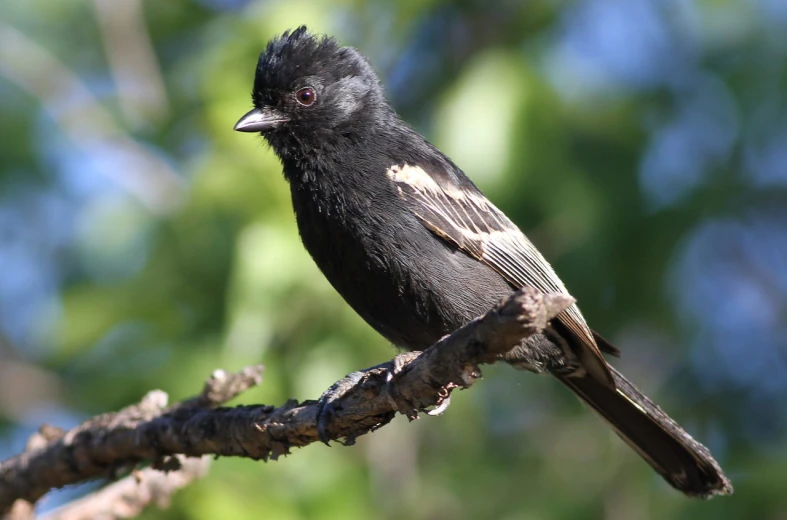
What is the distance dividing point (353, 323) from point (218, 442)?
4.26 feet

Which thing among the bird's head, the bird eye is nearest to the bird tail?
the bird's head

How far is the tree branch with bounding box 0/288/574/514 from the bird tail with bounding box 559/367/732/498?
1.64 m

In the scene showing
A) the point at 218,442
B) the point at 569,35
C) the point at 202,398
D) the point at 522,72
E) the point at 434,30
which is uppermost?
the point at 434,30

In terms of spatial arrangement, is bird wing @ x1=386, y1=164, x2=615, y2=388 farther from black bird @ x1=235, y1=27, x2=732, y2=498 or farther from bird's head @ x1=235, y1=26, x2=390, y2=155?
bird's head @ x1=235, y1=26, x2=390, y2=155

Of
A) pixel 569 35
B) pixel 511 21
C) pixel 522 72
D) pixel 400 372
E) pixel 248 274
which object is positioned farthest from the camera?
pixel 569 35

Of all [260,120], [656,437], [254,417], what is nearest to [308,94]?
[260,120]

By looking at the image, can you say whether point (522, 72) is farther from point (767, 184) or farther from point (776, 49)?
point (767, 184)

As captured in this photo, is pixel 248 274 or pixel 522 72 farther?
pixel 522 72

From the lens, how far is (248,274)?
4559 millimetres

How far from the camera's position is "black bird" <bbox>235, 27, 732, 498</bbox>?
443 centimetres

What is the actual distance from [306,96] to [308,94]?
16mm

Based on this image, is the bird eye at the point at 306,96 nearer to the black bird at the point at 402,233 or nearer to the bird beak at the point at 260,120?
the black bird at the point at 402,233

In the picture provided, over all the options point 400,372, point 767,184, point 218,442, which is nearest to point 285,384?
point 218,442

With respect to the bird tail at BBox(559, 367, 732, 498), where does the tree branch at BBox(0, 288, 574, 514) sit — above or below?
above
